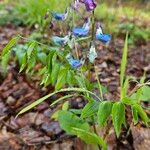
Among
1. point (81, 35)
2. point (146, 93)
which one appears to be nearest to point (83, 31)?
point (81, 35)

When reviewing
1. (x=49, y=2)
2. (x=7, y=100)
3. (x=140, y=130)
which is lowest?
(x=140, y=130)

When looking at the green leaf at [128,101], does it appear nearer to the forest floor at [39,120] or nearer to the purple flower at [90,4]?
the purple flower at [90,4]

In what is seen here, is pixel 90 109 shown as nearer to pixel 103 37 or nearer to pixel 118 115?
pixel 118 115

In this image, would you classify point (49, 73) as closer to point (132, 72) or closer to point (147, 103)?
point (147, 103)

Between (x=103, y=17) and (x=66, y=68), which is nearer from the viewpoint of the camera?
(x=66, y=68)

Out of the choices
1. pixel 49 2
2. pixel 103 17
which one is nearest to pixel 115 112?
pixel 49 2

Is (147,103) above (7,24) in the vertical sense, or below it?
below

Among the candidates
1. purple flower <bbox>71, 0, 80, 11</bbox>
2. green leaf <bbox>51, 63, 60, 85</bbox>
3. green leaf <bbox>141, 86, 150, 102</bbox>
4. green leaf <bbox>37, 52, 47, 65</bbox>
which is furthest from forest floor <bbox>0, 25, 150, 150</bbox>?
purple flower <bbox>71, 0, 80, 11</bbox>

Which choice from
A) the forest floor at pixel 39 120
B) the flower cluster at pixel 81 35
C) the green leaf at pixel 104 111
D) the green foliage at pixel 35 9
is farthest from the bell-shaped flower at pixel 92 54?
the green foliage at pixel 35 9

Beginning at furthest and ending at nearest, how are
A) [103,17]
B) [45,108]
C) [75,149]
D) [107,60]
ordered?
[103,17], [107,60], [45,108], [75,149]
